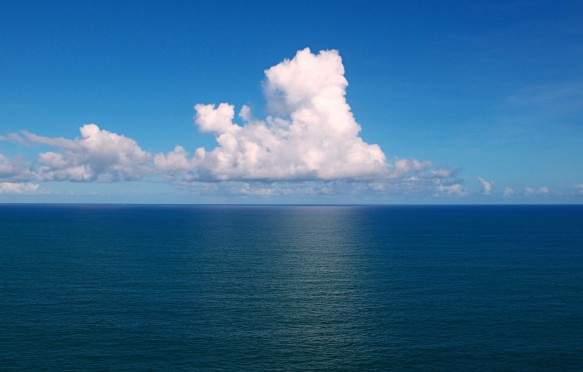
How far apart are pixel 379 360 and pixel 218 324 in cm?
2595

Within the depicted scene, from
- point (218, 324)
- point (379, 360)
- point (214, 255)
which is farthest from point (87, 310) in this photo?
point (214, 255)

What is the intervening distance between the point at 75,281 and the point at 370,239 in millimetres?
117119

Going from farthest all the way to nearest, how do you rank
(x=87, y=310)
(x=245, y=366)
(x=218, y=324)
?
1. (x=87, y=310)
2. (x=218, y=324)
3. (x=245, y=366)

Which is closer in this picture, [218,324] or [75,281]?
[218,324]

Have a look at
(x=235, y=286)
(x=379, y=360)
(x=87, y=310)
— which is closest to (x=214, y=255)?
(x=235, y=286)

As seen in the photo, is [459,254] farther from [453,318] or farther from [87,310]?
[87,310]

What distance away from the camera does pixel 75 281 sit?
9531 cm

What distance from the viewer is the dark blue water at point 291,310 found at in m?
57.2

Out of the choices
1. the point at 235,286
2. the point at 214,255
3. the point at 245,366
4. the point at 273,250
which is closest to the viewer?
the point at 245,366

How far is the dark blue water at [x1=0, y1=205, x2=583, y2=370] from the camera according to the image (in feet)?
188

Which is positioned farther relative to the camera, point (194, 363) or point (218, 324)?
point (218, 324)

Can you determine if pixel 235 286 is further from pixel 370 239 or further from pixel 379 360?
pixel 370 239

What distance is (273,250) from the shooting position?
146m

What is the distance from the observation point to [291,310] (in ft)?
250
